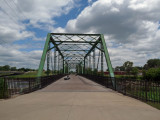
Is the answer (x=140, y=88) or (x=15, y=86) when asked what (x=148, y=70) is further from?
(x=15, y=86)

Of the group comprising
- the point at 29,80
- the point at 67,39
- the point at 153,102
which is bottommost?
the point at 153,102

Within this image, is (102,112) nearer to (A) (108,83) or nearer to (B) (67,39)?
(A) (108,83)

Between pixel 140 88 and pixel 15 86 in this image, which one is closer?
pixel 140 88

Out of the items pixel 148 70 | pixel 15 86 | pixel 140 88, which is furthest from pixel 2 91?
pixel 148 70

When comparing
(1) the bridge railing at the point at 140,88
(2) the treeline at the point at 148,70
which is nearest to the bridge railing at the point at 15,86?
(1) the bridge railing at the point at 140,88

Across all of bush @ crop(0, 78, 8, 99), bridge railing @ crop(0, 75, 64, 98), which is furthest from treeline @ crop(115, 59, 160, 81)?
bush @ crop(0, 78, 8, 99)

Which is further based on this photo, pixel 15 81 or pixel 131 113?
pixel 15 81

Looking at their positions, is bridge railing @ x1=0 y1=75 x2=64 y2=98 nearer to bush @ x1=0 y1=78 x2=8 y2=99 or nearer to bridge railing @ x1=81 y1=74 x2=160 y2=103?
bush @ x1=0 y1=78 x2=8 y2=99

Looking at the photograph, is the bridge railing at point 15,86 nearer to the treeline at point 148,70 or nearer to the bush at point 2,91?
the bush at point 2,91

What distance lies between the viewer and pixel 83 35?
1040 inches

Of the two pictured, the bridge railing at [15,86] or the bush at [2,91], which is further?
the bridge railing at [15,86]

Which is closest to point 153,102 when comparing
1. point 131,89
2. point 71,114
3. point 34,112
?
point 131,89

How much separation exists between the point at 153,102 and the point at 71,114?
4516 millimetres

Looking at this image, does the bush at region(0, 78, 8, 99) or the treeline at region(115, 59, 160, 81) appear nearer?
the bush at region(0, 78, 8, 99)
